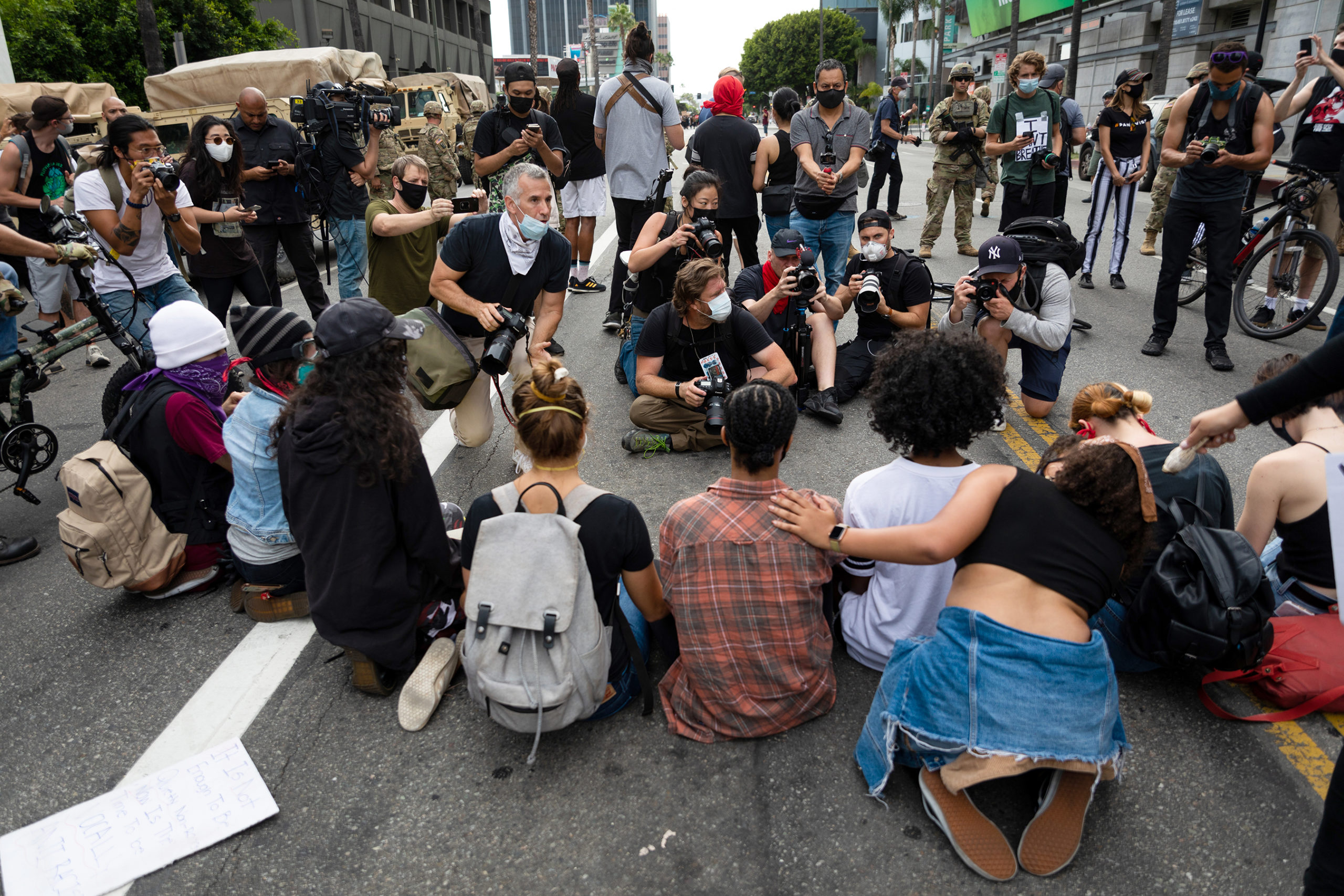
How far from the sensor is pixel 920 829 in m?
2.37

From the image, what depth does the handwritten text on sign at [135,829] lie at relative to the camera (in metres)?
→ 2.29

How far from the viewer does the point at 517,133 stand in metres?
7.29

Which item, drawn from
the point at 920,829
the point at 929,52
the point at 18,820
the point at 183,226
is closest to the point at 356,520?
the point at 18,820

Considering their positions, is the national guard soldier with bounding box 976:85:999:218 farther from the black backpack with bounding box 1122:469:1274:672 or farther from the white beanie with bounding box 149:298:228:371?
the white beanie with bounding box 149:298:228:371

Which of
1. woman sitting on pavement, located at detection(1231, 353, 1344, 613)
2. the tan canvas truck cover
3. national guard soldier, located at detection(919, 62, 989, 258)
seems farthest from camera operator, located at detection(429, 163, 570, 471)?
the tan canvas truck cover

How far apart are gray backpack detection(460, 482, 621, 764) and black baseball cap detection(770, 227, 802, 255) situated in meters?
3.22

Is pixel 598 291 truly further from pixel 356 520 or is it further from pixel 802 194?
pixel 356 520

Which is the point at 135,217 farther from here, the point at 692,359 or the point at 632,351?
the point at 692,359

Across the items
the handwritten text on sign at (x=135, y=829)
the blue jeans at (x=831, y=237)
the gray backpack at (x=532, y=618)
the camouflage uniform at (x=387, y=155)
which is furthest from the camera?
the camouflage uniform at (x=387, y=155)

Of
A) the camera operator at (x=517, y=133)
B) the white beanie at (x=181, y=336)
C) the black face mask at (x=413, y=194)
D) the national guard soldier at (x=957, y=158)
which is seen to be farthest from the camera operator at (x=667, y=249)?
the national guard soldier at (x=957, y=158)

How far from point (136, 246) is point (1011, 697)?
5.45 meters

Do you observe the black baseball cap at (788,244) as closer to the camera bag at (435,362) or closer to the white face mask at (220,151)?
the camera bag at (435,362)

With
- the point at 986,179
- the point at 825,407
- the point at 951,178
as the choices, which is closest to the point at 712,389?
the point at 825,407

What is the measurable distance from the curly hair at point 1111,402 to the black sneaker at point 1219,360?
3.47m
